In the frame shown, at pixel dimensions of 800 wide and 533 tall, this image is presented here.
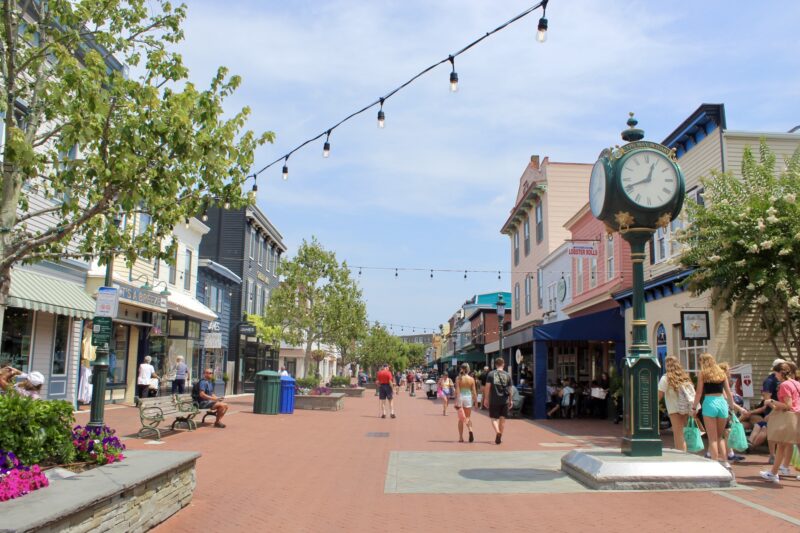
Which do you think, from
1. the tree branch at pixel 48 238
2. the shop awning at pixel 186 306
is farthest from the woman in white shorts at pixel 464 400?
the shop awning at pixel 186 306

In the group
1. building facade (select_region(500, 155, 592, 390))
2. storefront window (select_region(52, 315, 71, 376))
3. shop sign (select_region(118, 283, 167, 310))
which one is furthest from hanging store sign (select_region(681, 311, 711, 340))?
storefront window (select_region(52, 315, 71, 376))

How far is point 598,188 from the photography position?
10.1 metres

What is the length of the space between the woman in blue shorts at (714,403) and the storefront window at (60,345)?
16098mm

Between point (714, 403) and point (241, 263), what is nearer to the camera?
point (714, 403)

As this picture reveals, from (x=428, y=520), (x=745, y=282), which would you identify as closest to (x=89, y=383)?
(x=428, y=520)

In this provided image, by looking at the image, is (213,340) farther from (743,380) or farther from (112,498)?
(112,498)

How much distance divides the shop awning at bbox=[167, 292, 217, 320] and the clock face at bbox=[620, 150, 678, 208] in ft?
62.8

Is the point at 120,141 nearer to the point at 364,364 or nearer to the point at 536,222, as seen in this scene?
the point at 536,222

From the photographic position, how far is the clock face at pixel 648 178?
953 cm

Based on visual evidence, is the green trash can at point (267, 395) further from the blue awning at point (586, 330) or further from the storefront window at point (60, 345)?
the blue awning at point (586, 330)

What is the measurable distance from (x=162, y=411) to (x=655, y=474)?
989 cm

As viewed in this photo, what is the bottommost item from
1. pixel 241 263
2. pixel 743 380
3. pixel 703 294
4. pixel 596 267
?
pixel 743 380

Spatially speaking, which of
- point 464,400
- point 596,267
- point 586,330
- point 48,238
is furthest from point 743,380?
point 48,238

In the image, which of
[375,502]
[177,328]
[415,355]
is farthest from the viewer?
[415,355]
